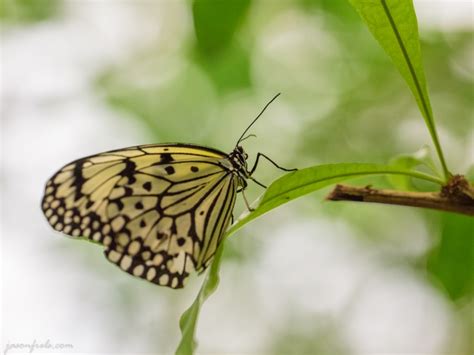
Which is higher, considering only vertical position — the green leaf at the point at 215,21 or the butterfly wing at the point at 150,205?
the green leaf at the point at 215,21

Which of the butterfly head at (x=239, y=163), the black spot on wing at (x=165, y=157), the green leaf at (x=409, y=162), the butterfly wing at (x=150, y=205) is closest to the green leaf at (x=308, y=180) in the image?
the green leaf at (x=409, y=162)

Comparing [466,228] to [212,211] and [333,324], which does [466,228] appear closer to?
[212,211]

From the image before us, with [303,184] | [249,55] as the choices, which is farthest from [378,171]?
[249,55]

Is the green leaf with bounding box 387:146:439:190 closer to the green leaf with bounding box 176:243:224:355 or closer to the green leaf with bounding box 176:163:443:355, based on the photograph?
the green leaf with bounding box 176:163:443:355

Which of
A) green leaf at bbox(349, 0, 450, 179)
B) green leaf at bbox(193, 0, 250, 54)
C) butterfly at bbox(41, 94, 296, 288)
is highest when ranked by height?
green leaf at bbox(193, 0, 250, 54)

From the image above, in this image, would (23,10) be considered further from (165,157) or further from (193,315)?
(193,315)

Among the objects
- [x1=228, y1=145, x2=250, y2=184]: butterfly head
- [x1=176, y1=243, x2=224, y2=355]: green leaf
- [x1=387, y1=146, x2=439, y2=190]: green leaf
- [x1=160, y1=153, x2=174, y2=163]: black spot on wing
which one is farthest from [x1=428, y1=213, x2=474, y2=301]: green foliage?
[x1=176, y1=243, x2=224, y2=355]: green leaf

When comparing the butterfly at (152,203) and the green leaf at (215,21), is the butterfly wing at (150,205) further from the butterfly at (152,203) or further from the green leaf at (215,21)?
the green leaf at (215,21)

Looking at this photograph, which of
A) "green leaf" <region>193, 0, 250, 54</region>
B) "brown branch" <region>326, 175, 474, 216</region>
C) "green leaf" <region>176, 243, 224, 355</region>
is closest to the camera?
"green leaf" <region>176, 243, 224, 355</region>
